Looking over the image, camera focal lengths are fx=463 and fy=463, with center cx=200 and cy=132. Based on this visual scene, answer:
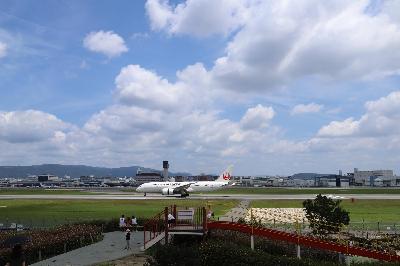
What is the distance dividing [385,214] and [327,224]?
88.0 ft

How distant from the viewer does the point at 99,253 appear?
31.2m

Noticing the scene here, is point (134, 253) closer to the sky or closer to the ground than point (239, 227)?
closer to the ground

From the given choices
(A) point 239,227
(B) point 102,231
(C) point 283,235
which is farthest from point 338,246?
(B) point 102,231

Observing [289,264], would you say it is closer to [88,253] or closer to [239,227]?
[239,227]

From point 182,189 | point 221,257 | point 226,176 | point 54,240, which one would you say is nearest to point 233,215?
point 54,240

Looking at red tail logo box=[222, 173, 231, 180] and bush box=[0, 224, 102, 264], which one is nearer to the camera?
bush box=[0, 224, 102, 264]

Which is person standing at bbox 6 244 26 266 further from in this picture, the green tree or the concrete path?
the green tree

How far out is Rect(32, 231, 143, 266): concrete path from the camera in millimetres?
28406

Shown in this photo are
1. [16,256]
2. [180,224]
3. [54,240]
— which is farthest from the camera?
[180,224]

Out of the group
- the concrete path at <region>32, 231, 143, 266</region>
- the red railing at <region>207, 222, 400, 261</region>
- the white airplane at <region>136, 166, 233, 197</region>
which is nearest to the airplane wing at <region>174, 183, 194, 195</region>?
the white airplane at <region>136, 166, 233, 197</region>

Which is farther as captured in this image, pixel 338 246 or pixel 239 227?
pixel 239 227

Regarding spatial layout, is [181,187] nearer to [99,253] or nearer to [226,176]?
[226,176]

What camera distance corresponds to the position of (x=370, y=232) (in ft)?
136

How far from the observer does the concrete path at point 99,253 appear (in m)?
28.4
